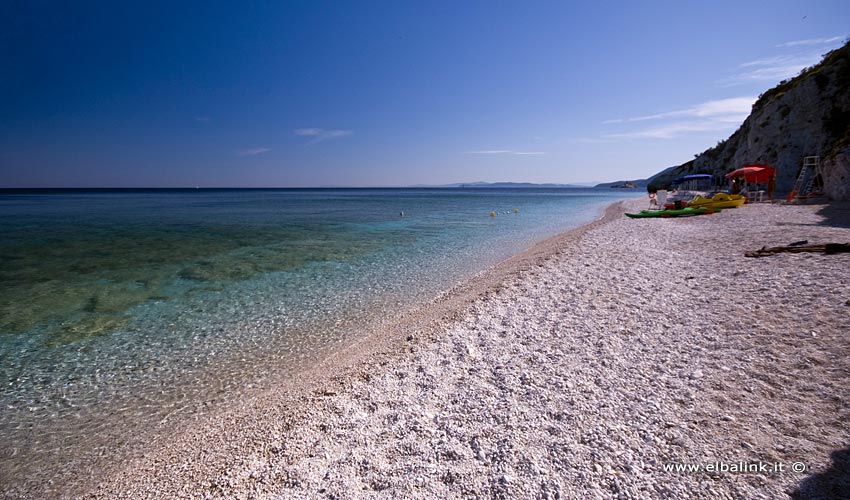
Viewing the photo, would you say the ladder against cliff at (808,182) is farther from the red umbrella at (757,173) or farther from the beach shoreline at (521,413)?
the beach shoreline at (521,413)

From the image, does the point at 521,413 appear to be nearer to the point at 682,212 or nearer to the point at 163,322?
the point at 163,322

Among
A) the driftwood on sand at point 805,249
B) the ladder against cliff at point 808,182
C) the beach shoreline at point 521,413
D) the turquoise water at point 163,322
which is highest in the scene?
the ladder against cliff at point 808,182

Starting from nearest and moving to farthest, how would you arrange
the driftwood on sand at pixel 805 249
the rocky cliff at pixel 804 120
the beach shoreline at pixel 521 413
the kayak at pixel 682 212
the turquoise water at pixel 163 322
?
the beach shoreline at pixel 521 413 → the turquoise water at pixel 163 322 → the driftwood on sand at pixel 805 249 → the kayak at pixel 682 212 → the rocky cliff at pixel 804 120

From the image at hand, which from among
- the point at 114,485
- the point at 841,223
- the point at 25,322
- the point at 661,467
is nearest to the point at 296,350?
the point at 114,485

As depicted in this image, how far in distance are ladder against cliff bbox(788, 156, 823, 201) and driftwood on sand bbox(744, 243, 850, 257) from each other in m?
21.6

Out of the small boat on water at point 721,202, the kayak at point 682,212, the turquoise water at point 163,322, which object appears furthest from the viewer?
the small boat on water at point 721,202

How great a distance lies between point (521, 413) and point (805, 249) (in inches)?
388

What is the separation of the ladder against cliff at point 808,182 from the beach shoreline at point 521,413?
25.5 meters

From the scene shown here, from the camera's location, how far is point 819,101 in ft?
99.1

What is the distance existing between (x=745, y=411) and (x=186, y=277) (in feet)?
47.0

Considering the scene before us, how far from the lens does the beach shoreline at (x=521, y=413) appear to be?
3053 millimetres

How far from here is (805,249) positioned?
29.2ft

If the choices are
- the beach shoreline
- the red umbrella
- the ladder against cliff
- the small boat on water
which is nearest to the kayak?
the small boat on water

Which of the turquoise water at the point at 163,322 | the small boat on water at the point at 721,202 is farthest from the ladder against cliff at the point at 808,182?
the turquoise water at the point at 163,322
